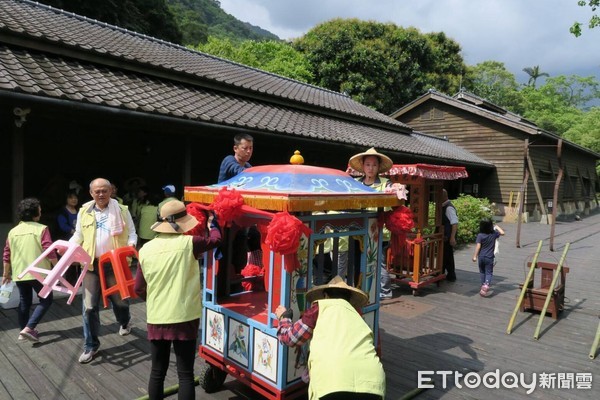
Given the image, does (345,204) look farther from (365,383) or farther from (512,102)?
(512,102)

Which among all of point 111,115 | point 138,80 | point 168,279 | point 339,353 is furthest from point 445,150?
point 339,353

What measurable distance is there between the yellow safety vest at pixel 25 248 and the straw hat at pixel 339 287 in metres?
3.34

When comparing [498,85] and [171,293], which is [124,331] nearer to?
[171,293]

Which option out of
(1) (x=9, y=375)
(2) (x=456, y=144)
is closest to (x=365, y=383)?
(1) (x=9, y=375)

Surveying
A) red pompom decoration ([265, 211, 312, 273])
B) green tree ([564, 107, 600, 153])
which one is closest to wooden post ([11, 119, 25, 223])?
red pompom decoration ([265, 211, 312, 273])

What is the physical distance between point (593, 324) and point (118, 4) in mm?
24560

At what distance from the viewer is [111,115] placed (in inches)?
235

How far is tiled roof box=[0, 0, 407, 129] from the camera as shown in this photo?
7.33 m

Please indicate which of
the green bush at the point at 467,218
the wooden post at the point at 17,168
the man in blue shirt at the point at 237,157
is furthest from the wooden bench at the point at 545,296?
the wooden post at the point at 17,168

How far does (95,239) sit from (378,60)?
84.7ft

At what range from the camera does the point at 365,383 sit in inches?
89.3

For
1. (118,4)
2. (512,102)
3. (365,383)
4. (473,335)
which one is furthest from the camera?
(512,102)

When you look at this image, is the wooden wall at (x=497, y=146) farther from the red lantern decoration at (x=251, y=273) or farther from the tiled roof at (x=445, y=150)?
the red lantern decoration at (x=251, y=273)

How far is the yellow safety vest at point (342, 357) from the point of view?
2270 millimetres
